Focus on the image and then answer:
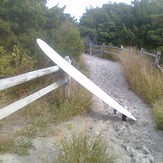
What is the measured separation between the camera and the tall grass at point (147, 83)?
17.6ft

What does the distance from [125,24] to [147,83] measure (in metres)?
17.5

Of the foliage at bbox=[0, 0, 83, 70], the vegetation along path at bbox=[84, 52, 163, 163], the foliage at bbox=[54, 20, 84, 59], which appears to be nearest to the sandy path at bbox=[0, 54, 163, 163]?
the vegetation along path at bbox=[84, 52, 163, 163]

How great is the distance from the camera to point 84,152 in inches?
124

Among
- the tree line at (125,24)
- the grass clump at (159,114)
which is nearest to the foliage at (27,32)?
the grass clump at (159,114)

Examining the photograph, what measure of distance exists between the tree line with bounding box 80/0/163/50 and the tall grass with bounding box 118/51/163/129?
9.99m

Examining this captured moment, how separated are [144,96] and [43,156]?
12.1ft

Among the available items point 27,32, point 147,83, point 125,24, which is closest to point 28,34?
point 27,32

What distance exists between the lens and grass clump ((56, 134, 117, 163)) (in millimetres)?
3061

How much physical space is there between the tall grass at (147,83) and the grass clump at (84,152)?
73.9 inches

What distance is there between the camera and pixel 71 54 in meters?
8.62

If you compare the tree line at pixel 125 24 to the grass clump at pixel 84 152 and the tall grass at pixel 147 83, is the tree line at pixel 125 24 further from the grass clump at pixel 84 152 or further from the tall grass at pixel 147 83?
the grass clump at pixel 84 152

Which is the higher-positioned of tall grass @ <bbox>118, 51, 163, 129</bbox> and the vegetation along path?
tall grass @ <bbox>118, 51, 163, 129</bbox>

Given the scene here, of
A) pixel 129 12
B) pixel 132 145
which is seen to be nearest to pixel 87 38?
pixel 129 12

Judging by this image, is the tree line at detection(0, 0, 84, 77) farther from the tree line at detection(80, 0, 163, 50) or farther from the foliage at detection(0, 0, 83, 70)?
the tree line at detection(80, 0, 163, 50)
